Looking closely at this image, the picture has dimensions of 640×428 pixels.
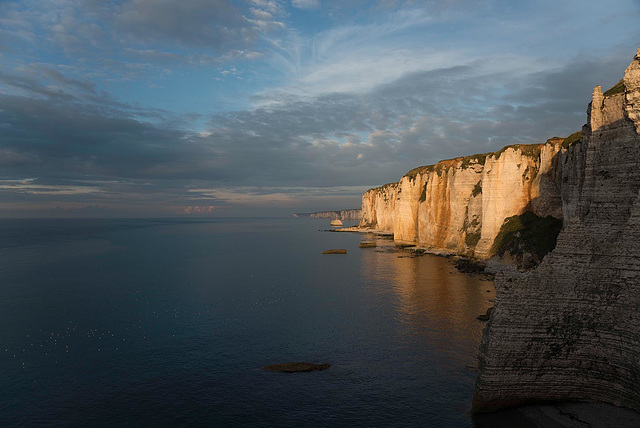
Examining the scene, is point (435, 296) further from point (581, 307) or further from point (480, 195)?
point (480, 195)

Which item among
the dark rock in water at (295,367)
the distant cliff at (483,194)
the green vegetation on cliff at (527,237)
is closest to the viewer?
the dark rock in water at (295,367)

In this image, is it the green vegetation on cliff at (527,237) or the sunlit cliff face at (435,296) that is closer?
the sunlit cliff face at (435,296)

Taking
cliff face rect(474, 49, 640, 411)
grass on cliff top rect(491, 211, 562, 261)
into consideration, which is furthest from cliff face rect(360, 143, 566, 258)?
cliff face rect(474, 49, 640, 411)

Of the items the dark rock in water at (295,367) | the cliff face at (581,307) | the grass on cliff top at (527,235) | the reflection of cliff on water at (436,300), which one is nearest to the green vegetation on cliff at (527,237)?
the grass on cliff top at (527,235)

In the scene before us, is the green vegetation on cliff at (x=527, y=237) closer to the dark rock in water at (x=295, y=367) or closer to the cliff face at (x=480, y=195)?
the cliff face at (x=480, y=195)

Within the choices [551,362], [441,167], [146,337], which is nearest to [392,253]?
[441,167]

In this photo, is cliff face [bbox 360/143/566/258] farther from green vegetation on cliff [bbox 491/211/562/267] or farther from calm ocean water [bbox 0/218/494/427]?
calm ocean water [bbox 0/218/494/427]

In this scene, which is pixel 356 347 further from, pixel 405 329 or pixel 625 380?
pixel 625 380
